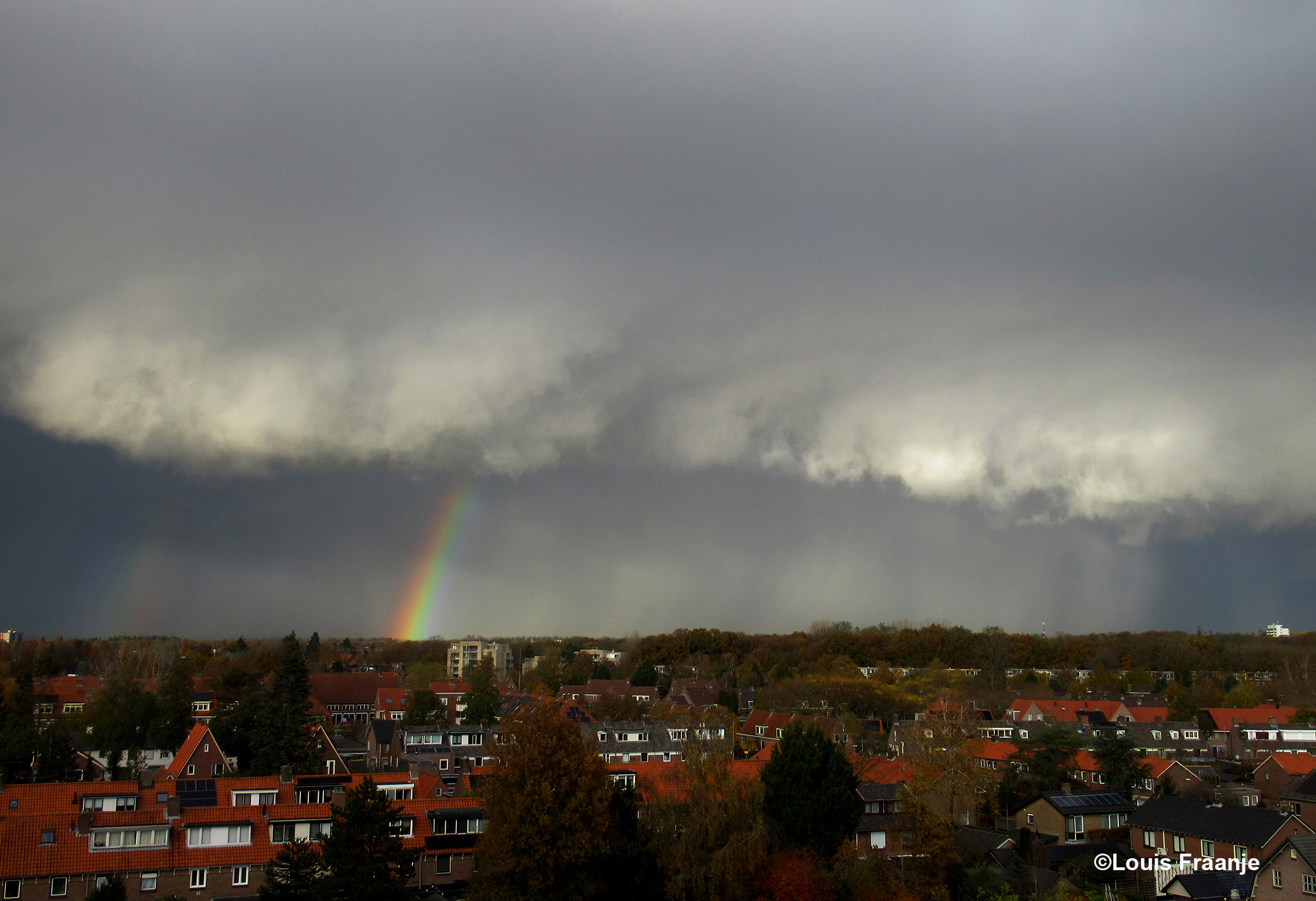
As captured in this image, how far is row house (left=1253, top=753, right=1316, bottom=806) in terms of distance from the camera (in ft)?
222

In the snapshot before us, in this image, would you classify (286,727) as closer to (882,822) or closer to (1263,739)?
(882,822)

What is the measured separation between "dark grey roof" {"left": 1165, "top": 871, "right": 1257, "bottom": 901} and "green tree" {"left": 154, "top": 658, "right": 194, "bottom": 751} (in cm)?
7059

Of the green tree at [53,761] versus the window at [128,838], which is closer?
the window at [128,838]

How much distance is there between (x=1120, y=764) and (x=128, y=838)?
64.4m

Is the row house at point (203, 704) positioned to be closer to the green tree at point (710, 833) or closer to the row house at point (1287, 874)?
the green tree at point (710, 833)

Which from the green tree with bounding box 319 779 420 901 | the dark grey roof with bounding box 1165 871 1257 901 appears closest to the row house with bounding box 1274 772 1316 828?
the dark grey roof with bounding box 1165 871 1257 901

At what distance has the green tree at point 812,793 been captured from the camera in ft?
143

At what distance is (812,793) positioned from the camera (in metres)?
43.9

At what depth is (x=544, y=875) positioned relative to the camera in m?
34.4

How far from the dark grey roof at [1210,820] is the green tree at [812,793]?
63.3 feet

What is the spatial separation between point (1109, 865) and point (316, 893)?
133 feet

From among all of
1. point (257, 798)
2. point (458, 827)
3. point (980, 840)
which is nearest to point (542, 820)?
point (458, 827)

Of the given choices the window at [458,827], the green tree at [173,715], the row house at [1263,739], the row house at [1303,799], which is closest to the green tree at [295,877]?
the window at [458,827]

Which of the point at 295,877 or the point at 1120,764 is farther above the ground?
the point at 295,877
